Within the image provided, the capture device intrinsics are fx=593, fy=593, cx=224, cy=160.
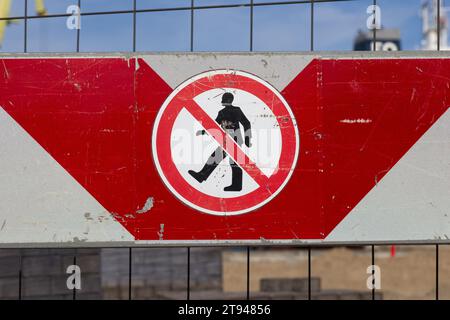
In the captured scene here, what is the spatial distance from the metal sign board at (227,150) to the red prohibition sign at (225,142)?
15 millimetres

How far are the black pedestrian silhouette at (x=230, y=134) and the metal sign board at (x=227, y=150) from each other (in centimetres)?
2

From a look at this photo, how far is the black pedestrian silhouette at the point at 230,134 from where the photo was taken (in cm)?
899

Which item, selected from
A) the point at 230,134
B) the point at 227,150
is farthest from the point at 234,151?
the point at 230,134

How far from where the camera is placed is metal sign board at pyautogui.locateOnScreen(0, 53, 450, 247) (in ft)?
29.6

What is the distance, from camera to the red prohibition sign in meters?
9.02

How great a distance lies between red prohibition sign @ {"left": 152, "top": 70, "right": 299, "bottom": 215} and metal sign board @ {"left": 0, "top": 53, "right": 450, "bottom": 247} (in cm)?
2

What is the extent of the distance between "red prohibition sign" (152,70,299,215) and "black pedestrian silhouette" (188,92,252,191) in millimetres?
77

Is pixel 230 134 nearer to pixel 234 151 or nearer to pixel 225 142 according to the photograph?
pixel 225 142

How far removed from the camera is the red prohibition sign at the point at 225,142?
29.6ft

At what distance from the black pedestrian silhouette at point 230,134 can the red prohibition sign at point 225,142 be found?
8cm

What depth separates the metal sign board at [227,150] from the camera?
9.01 m

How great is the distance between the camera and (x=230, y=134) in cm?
902

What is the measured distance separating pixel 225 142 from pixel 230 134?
0.47 feet

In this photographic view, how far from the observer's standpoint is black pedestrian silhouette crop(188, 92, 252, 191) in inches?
354
